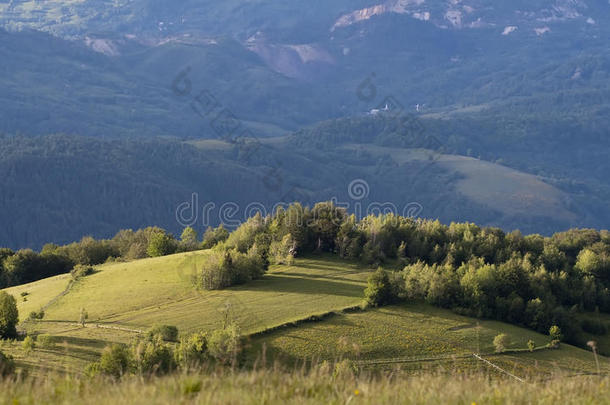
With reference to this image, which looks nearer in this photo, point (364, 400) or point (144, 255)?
point (364, 400)

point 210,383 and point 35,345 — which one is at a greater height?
point 210,383

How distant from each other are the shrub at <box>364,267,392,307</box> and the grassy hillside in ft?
3.60

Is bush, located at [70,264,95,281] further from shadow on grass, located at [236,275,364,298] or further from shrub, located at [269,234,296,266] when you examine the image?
shadow on grass, located at [236,275,364,298]

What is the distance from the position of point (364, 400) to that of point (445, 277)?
4749cm

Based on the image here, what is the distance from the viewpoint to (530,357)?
50.7 m

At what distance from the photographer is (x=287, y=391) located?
14703 millimetres

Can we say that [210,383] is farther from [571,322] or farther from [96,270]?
[96,270]

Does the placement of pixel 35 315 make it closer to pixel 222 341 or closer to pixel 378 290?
pixel 222 341

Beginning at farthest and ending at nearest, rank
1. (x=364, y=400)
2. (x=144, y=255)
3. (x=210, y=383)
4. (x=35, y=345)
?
(x=144, y=255) < (x=35, y=345) < (x=210, y=383) < (x=364, y=400)

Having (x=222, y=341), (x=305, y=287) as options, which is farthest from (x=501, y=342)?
(x=222, y=341)

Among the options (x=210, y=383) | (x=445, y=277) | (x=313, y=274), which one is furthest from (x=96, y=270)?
(x=210, y=383)

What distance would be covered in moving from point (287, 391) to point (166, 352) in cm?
2464

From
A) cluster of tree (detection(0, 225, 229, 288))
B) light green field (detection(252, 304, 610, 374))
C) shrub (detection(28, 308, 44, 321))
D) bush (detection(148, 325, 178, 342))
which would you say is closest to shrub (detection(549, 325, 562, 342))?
light green field (detection(252, 304, 610, 374))

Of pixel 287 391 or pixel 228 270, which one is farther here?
pixel 228 270
